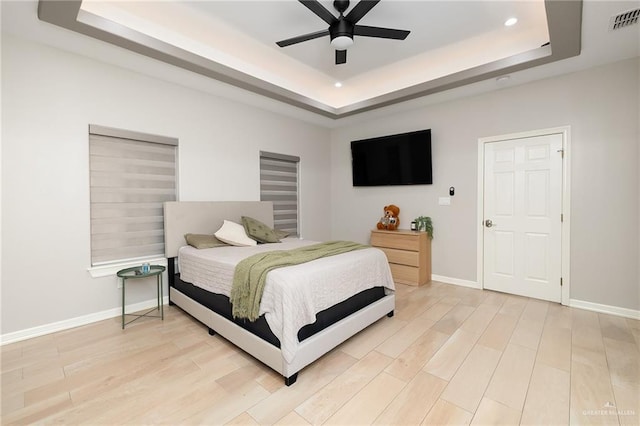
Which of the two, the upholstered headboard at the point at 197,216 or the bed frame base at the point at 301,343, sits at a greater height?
the upholstered headboard at the point at 197,216

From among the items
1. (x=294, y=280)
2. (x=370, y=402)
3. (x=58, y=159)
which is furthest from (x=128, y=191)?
(x=370, y=402)

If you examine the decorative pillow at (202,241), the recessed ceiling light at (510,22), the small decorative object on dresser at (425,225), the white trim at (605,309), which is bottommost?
the white trim at (605,309)

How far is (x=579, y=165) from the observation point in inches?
131

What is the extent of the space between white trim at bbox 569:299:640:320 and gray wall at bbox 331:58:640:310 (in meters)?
0.05

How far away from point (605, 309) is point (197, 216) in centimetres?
496

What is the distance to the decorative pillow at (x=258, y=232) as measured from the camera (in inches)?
149

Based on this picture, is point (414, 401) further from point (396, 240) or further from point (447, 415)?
point (396, 240)

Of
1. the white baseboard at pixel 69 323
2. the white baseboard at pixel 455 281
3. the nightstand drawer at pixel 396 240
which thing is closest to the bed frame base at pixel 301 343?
the white baseboard at pixel 69 323

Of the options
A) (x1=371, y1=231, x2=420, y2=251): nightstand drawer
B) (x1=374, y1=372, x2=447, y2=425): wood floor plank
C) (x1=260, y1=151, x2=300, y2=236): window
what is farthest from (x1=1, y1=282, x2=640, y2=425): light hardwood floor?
(x1=260, y1=151, x2=300, y2=236): window

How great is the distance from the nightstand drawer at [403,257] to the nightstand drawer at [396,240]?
0.06 metres

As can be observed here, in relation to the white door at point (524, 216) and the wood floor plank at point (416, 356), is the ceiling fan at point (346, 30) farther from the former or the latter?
the wood floor plank at point (416, 356)

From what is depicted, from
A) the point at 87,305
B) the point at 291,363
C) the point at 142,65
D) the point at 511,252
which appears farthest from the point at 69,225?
the point at 511,252

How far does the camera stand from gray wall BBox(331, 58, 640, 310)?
3.09 metres

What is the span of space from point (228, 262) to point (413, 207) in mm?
3263
